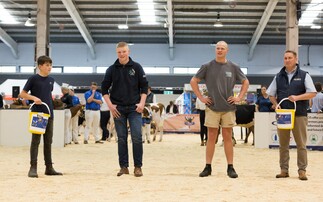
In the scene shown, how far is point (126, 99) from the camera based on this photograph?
635cm

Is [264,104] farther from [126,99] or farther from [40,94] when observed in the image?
[40,94]

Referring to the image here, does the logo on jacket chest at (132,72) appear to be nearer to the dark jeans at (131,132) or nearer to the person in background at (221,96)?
the dark jeans at (131,132)

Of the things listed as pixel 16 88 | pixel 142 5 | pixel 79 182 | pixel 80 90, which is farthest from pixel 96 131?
pixel 80 90

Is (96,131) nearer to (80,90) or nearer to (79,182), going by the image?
(79,182)

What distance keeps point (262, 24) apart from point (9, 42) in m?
16.2

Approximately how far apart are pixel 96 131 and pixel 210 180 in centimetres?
863

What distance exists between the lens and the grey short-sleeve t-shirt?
6.34 metres

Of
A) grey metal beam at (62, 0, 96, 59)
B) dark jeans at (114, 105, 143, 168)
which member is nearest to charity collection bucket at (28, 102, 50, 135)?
dark jeans at (114, 105, 143, 168)

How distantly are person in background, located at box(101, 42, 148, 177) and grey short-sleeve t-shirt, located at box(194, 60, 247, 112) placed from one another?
3.10ft

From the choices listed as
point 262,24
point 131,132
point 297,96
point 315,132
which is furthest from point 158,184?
point 262,24

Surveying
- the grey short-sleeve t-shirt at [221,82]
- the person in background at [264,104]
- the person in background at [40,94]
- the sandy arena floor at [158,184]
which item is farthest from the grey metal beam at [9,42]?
the grey short-sleeve t-shirt at [221,82]

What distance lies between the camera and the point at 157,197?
4602 millimetres

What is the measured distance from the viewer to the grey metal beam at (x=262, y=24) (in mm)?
22859

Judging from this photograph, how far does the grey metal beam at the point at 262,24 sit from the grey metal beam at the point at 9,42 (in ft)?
51.3
